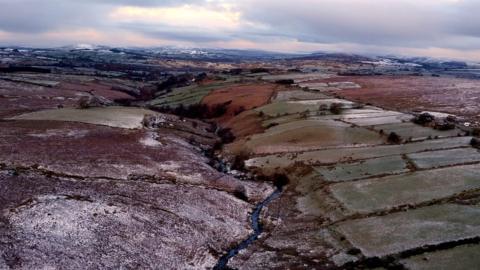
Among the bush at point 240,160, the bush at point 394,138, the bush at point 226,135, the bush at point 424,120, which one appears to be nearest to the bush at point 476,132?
the bush at point 424,120

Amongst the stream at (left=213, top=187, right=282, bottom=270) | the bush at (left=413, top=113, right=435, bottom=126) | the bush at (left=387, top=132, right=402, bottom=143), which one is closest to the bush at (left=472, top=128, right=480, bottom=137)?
the bush at (left=413, top=113, right=435, bottom=126)

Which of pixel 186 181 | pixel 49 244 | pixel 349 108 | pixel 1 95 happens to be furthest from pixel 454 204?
pixel 1 95

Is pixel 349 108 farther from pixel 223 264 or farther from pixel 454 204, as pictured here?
pixel 223 264

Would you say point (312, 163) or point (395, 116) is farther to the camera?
point (395, 116)

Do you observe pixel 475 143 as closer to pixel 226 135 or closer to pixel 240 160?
pixel 240 160

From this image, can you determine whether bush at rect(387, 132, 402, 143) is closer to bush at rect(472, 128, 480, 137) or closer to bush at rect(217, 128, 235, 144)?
bush at rect(472, 128, 480, 137)

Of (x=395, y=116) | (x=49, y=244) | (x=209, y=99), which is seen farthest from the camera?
(x=209, y=99)

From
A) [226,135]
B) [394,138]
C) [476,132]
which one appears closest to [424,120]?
Answer: [476,132]

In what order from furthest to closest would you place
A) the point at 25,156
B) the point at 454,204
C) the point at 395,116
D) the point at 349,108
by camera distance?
the point at 349,108, the point at 395,116, the point at 25,156, the point at 454,204

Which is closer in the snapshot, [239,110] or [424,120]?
[424,120]
